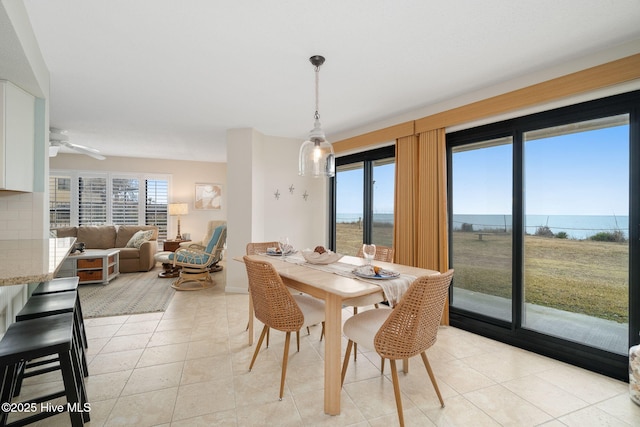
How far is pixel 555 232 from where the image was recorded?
104 inches

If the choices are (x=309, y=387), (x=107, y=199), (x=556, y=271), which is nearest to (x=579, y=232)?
(x=556, y=271)

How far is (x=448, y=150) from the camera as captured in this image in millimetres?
3404

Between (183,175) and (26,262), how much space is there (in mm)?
5913

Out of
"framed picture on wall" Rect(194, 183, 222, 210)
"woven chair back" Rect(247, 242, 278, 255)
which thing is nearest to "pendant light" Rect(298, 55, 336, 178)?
"woven chair back" Rect(247, 242, 278, 255)

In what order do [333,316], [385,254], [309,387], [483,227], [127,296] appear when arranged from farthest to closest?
1. [127,296]
2. [483,227]
3. [385,254]
4. [309,387]
5. [333,316]

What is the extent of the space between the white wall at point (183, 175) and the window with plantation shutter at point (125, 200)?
294mm

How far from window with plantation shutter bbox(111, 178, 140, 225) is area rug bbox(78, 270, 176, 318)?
1.93 meters

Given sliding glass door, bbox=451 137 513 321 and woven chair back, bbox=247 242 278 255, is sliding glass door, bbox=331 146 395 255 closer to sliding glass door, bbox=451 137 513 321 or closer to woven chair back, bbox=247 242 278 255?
sliding glass door, bbox=451 137 513 321

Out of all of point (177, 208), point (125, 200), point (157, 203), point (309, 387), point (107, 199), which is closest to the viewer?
point (309, 387)

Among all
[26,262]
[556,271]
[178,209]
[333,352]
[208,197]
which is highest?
[208,197]

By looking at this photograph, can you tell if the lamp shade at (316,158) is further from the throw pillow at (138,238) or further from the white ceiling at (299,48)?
the throw pillow at (138,238)

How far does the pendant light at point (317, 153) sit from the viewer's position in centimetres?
241

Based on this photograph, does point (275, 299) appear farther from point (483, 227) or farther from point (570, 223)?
point (570, 223)

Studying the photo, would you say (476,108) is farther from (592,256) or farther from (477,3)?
(592,256)
